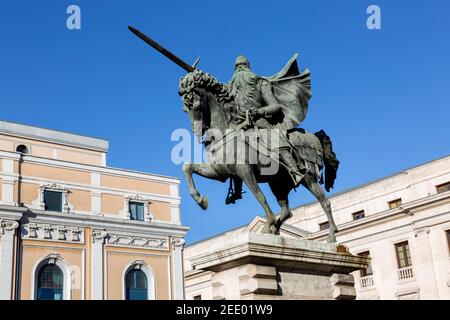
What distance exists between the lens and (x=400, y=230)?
36.5m

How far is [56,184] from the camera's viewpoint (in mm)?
36156

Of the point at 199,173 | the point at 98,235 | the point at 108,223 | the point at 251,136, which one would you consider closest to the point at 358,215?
the point at 108,223

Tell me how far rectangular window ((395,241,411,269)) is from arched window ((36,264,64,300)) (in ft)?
64.6

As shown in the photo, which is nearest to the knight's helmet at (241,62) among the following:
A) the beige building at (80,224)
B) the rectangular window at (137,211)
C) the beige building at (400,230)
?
the beige building at (400,230)

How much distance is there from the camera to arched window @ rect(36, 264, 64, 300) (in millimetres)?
33562

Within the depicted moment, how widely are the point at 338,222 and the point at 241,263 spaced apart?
3280 centimetres

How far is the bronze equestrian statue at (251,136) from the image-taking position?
903 centimetres

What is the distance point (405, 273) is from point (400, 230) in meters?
2.52

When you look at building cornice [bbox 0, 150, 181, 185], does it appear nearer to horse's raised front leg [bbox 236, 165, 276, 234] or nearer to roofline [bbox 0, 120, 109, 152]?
roofline [bbox 0, 120, 109, 152]

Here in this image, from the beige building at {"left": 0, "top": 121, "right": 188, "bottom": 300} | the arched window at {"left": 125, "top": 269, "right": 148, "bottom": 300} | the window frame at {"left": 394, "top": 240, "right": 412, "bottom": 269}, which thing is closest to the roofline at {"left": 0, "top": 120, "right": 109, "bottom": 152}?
the beige building at {"left": 0, "top": 121, "right": 188, "bottom": 300}

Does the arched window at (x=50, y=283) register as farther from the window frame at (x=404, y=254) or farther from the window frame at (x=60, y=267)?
the window frame at (x=404, y=254)

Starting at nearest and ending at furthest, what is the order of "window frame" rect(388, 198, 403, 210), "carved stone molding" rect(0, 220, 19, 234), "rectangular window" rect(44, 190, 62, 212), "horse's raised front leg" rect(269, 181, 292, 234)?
"horse's raised front leg" rect(269, 181, 292, 234) < "carved stone molding" rect(0, 220, 19, 234) < "rectangular window" rect(44, 190, 62, 212) < "window frame" rect(388, 198, 403, 210)
